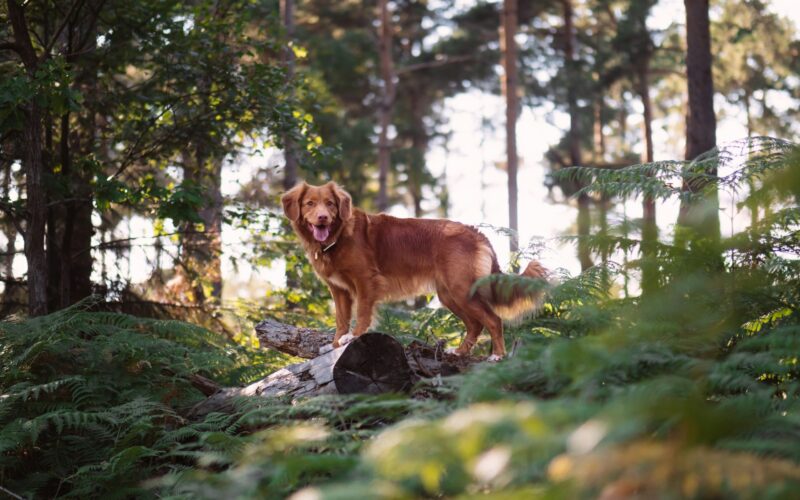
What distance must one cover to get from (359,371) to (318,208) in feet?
6.83

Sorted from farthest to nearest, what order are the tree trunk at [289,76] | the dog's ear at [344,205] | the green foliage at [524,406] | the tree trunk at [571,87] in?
the tree trunk at [571,87]
the tree trunk at [289,76]
the dog's ear at [344,205]
the green foliage at [524,406]

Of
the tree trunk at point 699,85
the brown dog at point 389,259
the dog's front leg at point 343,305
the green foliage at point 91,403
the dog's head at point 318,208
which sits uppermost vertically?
the tree trunk at point 699,85

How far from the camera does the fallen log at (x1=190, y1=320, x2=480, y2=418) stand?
5.09 m

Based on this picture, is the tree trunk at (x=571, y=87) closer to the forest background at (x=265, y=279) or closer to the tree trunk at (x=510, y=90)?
the forest background at (x=265, y=279)

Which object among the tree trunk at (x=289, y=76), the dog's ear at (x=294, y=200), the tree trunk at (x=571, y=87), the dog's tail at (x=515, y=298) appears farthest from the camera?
the tree trunk at (x=571, y=87)

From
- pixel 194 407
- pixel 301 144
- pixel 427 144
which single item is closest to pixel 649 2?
pixel 427 144

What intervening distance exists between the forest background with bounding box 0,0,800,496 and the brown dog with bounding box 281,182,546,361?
0.52 m

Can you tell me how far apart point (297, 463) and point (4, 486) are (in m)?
3.46

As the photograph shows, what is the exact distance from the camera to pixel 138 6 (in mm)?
9156

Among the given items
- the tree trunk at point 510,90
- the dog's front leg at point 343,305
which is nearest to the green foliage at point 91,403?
the dog's front leg at point 343,305

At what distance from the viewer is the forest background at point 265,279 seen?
8.89 feet

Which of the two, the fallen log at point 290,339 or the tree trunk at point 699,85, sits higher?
the tree trunk at point 699,85

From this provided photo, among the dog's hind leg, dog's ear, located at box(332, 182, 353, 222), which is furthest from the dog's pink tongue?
the dog's hind leg

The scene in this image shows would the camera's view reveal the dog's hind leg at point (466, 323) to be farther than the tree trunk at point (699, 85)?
No
